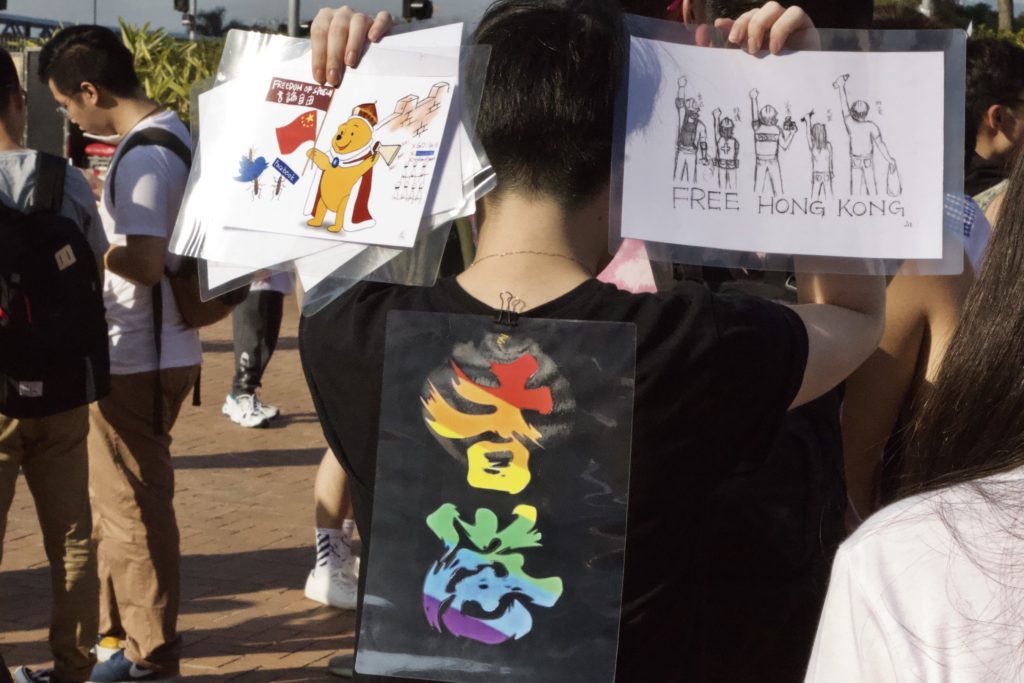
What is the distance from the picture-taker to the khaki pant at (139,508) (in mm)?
4297

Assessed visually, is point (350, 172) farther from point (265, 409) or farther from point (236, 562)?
point (265, 409)

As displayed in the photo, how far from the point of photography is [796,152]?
64.6 inches

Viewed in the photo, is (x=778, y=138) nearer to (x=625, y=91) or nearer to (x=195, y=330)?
(x=625, y=91)

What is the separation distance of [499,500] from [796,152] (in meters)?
0.61

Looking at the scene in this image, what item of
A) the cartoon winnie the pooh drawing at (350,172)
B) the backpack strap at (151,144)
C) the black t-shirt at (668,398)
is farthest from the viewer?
the backpack strap at (151,144)

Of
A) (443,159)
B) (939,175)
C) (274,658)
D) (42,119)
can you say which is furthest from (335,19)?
(42,119)

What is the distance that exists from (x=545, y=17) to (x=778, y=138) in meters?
0.35

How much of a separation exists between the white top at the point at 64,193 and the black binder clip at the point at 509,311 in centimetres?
286

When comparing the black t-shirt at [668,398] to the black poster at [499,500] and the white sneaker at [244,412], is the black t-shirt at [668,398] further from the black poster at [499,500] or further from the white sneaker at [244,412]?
the white sneaker at [244,412]

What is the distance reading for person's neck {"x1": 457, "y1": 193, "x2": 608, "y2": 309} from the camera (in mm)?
1668

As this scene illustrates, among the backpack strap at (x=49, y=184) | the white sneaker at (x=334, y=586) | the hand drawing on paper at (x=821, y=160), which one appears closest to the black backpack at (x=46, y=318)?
the backpack strap at (x=49, y=184)

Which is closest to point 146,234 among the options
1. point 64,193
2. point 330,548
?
point 64,193

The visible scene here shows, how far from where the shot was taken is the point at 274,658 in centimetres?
482

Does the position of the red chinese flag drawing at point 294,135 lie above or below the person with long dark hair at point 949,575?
above
